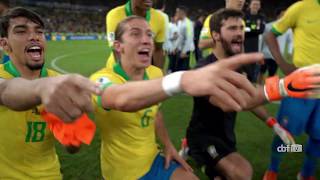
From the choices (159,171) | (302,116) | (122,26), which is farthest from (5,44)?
(302,116)

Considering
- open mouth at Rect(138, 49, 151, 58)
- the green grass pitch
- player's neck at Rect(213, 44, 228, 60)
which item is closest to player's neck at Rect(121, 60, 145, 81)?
open mouth at Rect(138, 49, 151, 58)

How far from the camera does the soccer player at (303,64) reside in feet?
12.9

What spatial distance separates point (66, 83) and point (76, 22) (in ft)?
153

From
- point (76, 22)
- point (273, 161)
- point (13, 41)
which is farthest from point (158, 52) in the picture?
point (76, 22)

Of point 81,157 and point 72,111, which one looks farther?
point 81,157

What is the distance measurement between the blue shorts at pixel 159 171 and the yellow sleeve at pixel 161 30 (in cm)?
220

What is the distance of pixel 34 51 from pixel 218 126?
1.73m

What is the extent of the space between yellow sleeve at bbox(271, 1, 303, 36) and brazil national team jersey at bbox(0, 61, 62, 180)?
2723 millimetres

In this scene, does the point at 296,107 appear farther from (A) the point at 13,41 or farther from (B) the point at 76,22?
(B) the point at 76,22

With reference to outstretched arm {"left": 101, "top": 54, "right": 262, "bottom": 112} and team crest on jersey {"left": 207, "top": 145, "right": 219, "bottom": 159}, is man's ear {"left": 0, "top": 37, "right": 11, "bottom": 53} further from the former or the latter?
team crest on jersey {"left": 207, "top": 145, "right": 219, "bottom": 159}

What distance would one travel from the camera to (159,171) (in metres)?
3.23

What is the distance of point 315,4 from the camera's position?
4160 mm

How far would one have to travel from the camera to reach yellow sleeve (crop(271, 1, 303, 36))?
424 cm

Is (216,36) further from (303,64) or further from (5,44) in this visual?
(5,44)
